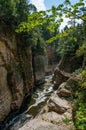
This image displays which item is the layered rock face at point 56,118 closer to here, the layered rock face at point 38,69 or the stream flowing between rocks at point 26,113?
the stream flowing between rocks at point 26,113

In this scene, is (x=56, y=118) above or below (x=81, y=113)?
→ below

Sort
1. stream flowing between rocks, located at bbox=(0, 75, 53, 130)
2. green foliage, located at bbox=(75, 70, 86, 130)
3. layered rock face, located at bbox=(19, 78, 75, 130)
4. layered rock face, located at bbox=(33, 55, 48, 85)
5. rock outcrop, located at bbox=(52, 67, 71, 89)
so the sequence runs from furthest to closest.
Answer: layered rock face, located at bbox=(33, 55, 48, 85)
rock outcrop, located at bbox=(52, 67, 71, 89)
stream flowing between rocks, located at bbox=(0, 75, 53, 130)
layered rock face, located at bbox=(19, 78, 75, 130)
green foliage, located at bbox=(75, 70, 86, 130)

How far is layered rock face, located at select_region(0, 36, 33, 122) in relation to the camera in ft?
56.0

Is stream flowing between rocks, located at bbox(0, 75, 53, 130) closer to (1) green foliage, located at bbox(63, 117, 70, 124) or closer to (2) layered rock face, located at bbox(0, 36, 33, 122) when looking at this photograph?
(2) layered rock face, located at bbox(0, 36, 33, 122)

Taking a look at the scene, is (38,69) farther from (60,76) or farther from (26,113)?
(26,113)

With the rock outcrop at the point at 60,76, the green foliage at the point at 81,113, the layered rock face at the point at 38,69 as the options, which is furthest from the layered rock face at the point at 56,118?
the layered rock face at the point at 38,69

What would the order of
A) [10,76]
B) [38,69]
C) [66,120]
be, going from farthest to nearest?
[38,69] → [10,76] → [66,120]

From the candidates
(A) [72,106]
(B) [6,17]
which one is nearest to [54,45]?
(B) [6,17]

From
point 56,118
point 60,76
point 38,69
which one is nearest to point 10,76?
point 60,76

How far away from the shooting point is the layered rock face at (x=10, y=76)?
1706cm

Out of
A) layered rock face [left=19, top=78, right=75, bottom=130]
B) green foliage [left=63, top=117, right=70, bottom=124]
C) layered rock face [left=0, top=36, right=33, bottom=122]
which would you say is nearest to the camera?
layered rock face [left=19, top=78, right=75, bottom=130]

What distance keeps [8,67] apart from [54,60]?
38207 millimetres

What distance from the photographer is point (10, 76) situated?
19.0 meters

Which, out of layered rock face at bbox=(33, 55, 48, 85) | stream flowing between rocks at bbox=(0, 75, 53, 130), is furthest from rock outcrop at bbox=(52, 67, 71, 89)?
layered rock face at bbox=(33, 55, 48, 85)
